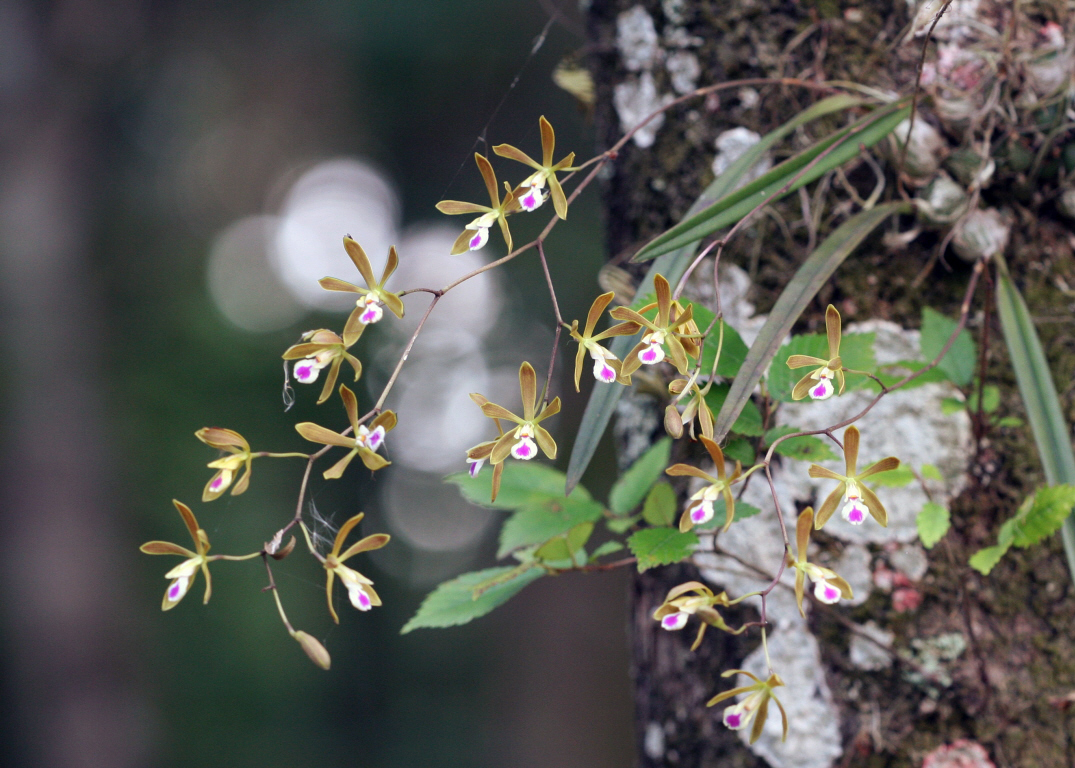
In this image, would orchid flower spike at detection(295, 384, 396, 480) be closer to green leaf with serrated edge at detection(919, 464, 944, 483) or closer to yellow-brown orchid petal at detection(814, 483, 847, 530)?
yellow-brown orchid petal at detection(814, 483, 847, 530)

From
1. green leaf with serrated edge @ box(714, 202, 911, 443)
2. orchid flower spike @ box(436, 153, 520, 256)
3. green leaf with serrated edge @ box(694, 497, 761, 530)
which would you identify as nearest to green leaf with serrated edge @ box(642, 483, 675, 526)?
green leaf with serrated edge @ box(694, 497, 761, 530)

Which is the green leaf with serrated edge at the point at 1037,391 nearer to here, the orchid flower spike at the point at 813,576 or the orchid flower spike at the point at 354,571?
the orchid flower spike at the point at 813,576

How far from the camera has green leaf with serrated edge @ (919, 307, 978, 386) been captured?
664mm

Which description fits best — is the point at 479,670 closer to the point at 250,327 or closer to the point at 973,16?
the point at 250,327

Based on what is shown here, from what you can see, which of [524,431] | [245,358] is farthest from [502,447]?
[245,358]

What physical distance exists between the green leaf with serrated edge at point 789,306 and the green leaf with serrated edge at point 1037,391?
5.5 inches

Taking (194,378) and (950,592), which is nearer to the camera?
(950,592)

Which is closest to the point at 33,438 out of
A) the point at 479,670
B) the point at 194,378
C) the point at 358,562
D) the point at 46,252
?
the point at 46,252

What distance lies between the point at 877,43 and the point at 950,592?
0.58 meters

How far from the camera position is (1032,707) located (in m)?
0.66

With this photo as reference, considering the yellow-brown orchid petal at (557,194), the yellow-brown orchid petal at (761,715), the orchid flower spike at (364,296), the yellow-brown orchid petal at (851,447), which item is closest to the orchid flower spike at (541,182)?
the yellow-brown orchid petal at (557,194)

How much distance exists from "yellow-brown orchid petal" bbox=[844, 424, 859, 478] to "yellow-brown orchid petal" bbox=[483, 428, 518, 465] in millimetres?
197

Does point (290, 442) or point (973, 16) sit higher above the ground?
point (973, 16)

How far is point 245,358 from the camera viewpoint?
4.53m
